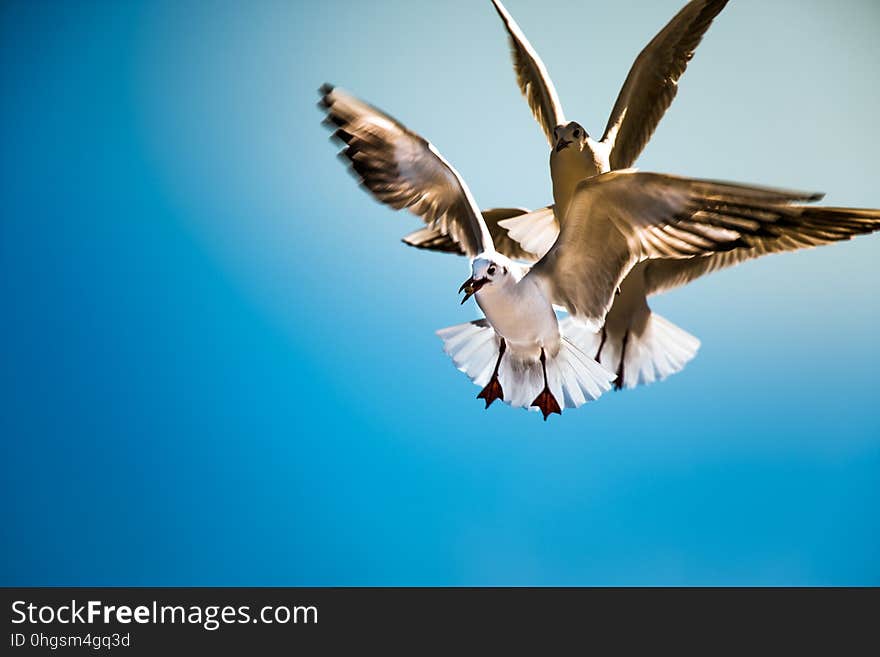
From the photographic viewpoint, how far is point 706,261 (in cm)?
206

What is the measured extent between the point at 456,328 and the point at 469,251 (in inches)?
5.2

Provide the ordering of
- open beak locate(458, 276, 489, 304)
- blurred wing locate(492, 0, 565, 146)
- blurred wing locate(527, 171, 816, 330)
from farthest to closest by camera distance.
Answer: blurred wing locate(492, 0, 565, 146), open beak locate(458, 276, 489, 304), blurred wing locate(527, 171, 816, 330)

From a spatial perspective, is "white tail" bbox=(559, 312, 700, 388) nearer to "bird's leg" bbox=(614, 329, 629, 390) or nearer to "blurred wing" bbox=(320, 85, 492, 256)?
"bird's leg" bbox=(614, 329, 629, 390)

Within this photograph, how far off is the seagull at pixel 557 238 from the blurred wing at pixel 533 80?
492mm

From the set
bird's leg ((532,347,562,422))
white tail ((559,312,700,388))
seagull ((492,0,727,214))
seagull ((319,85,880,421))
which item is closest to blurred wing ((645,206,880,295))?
seagull ((319,85,880,421))

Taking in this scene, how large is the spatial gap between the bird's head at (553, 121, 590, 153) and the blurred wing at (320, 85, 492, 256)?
242mm

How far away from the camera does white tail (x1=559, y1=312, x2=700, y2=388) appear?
201 centimetres

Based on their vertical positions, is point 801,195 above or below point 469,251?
below

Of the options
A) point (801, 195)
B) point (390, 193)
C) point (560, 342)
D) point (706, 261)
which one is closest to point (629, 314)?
point (706, 261)

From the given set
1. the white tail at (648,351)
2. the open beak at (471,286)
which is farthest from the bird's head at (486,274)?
the white tail at (648,351)

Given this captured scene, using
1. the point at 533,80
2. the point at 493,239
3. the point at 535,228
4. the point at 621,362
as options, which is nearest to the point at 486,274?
the point at 535,228

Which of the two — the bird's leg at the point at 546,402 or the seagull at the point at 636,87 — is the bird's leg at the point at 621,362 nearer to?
the seagull at the point at 636,87

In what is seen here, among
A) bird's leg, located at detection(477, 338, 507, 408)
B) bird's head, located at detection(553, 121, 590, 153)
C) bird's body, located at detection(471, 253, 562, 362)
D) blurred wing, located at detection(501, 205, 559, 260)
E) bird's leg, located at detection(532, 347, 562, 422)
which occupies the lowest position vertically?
bird's leg, located at detection(532, 347, 562, 422)

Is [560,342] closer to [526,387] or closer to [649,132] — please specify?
[526,387]
